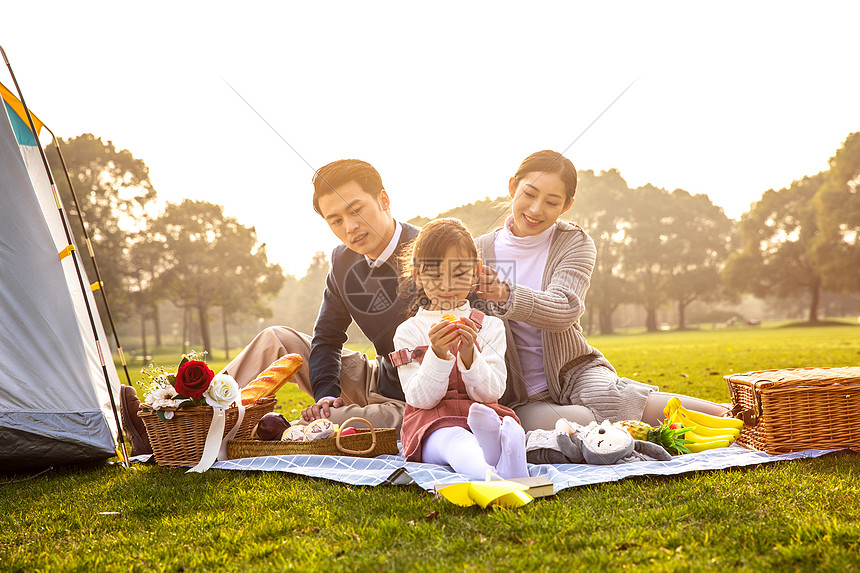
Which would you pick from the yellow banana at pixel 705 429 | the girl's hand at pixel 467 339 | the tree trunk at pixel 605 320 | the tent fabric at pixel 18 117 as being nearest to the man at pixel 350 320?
the girl's hand at pixel 467 339

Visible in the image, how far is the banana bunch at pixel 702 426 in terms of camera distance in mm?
3574

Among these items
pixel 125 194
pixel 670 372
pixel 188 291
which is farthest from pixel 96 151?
pixel 670 372

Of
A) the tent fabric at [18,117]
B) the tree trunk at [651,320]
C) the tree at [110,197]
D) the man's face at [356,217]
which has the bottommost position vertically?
the tree trunk at [651,320]

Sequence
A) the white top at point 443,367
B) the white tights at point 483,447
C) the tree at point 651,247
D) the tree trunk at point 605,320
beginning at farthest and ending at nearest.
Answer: the tree trunk at point 605,320
the tree at point 651,247
the white top at point 443,367
the white tights at point 483,447

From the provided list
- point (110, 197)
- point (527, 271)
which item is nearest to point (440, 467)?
point (527, 271)

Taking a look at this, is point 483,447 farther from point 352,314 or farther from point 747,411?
point 352,314

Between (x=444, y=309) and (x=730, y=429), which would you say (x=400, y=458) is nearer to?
(x=444, y=309)

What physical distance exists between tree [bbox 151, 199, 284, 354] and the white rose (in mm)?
20289

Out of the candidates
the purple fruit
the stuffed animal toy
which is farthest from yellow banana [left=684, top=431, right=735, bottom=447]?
the purple fruit

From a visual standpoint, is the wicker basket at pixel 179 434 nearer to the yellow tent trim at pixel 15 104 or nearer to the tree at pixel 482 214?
the tree at pixel 482 214

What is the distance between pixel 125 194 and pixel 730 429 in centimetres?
2417

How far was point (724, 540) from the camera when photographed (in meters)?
2.05

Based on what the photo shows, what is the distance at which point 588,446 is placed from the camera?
125 inches

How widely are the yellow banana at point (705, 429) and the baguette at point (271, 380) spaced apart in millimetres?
2268
